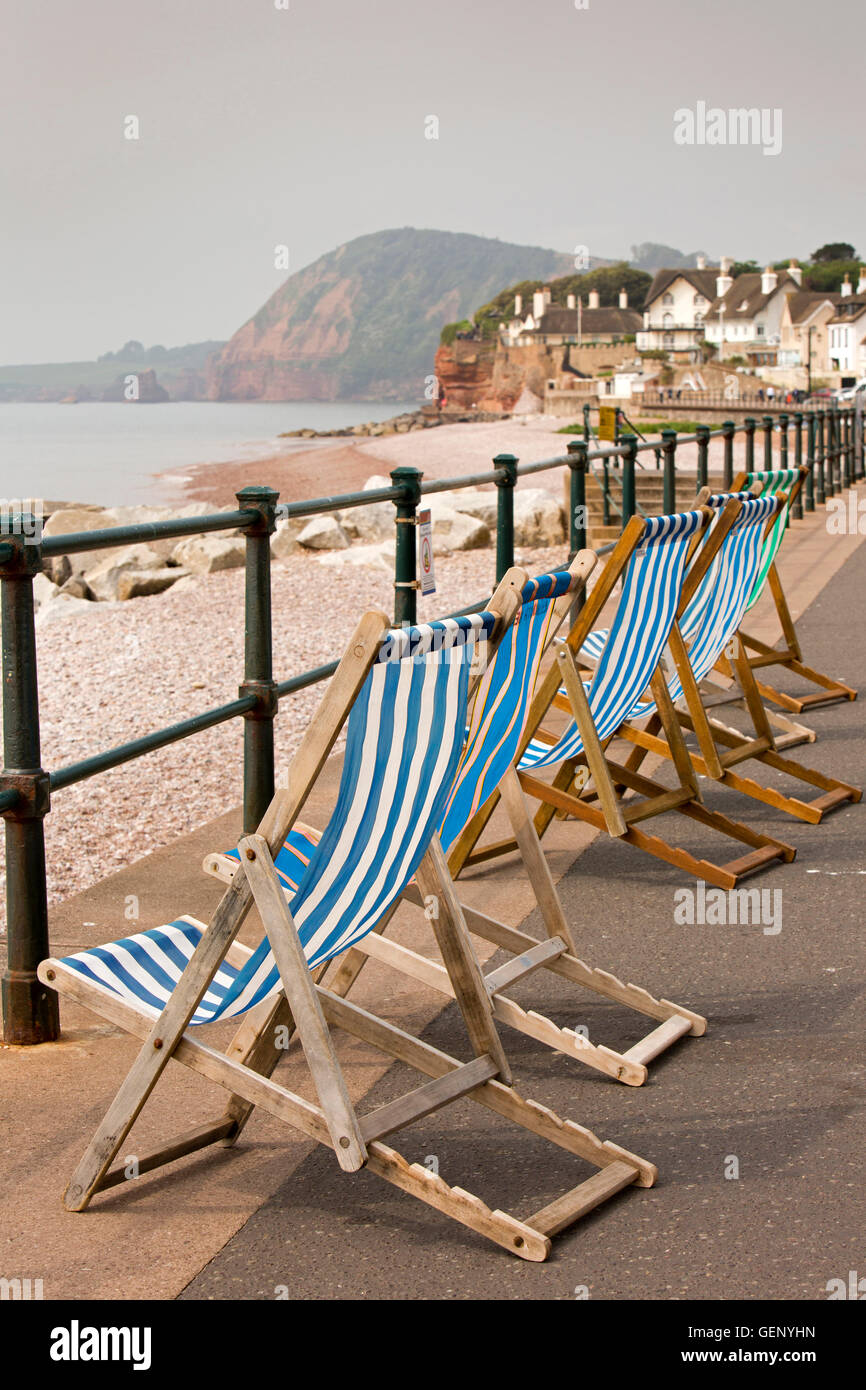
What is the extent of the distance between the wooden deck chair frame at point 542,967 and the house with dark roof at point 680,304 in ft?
540

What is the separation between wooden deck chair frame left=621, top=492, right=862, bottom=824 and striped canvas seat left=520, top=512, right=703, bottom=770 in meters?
0.28

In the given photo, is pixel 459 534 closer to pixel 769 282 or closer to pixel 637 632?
pixel 637 632

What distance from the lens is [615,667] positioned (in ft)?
15.9

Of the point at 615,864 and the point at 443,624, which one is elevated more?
the point at 443,624

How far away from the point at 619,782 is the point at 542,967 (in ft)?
5.13

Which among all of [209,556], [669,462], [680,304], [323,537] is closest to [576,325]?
[680,304]

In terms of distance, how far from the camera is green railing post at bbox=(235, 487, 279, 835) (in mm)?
4273

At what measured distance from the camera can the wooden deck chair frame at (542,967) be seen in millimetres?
3326

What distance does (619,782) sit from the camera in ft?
16.6

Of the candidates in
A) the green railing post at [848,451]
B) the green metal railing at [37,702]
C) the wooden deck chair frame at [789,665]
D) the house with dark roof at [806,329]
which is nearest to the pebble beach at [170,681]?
the green metal railing at [37,702]

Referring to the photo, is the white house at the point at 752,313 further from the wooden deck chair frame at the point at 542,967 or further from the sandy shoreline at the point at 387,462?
the wooden deck chair frame at the point at 542,967
